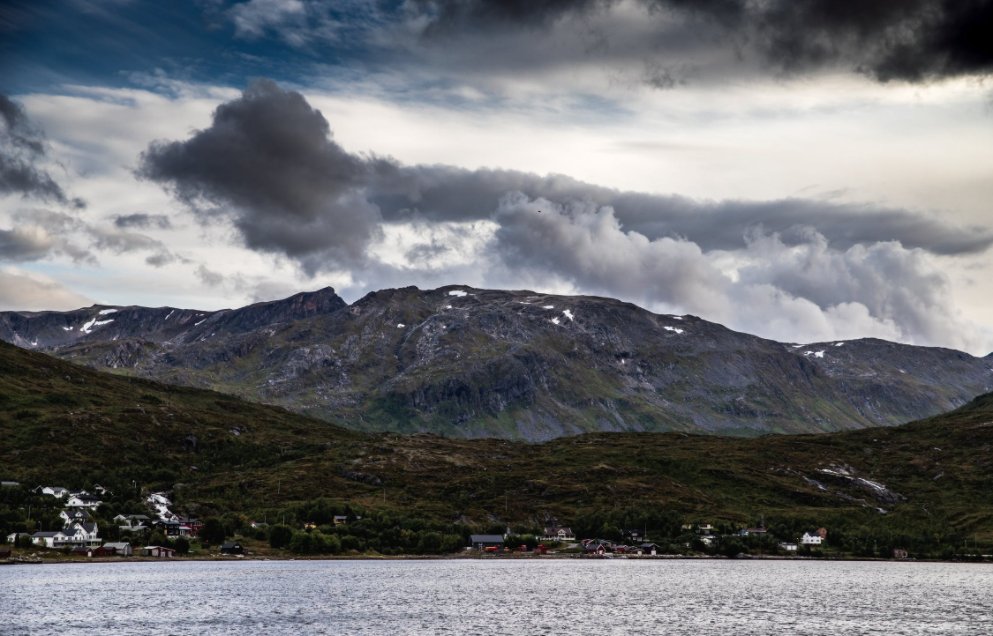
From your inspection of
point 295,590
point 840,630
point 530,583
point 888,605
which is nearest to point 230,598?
point 295,590

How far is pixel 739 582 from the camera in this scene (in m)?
197

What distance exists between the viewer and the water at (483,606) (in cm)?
11962

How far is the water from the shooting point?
392 feet

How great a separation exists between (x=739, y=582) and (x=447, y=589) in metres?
60.8

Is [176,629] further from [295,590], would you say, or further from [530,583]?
[530,583]

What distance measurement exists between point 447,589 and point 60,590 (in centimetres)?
6462

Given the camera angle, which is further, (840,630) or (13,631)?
(840,630)

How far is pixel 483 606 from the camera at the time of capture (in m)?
146

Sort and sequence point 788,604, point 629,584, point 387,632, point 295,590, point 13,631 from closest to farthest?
point 13,631 < point 387,632 < point 788,604 < point 295,590 < point 629,584

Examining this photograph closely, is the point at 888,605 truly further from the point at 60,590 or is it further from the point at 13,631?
the point at 60,590

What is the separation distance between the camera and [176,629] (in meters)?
116

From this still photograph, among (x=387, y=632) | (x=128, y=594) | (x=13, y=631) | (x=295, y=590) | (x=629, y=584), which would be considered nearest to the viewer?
(x=13, y=631)

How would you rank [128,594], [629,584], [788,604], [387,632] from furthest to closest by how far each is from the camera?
[629,584] → [128,594] → [788,604] → [387,632]

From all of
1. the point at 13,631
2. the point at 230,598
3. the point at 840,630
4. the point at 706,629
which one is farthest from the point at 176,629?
the point at 840,630
